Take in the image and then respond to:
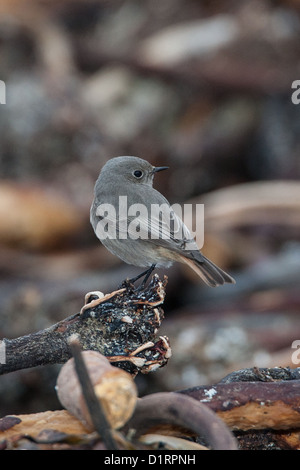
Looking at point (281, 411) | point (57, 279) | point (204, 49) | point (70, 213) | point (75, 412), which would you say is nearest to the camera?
point (75, 412)

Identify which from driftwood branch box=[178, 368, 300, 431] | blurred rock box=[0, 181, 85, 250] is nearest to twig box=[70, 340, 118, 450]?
driftwood branch box=[178, 368, 300, 431]

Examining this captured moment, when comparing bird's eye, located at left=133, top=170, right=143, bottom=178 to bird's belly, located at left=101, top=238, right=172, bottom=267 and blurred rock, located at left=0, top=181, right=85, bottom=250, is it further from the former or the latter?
blurred rock, located at left=0, top=181, right=85, bottom=250

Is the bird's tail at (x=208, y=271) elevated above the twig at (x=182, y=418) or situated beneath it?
elevated above

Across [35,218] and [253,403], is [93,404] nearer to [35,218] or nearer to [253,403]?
[253,403]

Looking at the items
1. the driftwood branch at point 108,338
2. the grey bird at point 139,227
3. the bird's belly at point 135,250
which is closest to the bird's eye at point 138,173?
the grey bird at point 139,227

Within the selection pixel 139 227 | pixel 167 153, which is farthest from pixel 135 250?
pixel 167 153

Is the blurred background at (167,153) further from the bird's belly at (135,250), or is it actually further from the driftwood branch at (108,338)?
the driftwood branch at (108,338)

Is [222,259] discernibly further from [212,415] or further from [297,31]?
[212,415]

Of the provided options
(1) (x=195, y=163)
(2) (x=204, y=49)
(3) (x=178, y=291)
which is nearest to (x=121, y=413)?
(3) (x=178, y=291)
